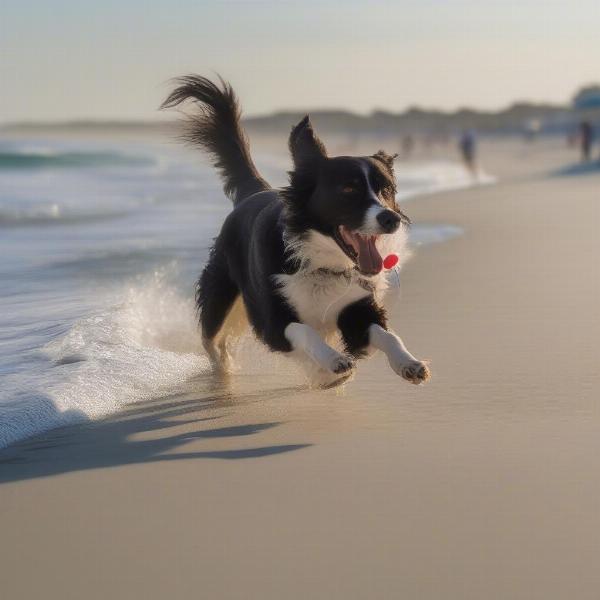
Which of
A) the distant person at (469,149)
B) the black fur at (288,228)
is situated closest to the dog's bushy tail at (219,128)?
the black fur at (288,228)

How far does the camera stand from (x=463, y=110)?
161 metres

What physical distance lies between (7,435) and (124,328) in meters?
2.15

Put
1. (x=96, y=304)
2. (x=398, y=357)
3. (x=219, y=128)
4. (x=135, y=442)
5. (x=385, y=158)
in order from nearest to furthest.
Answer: (x=135, y=442) < (x=398, y=357) < (x=385, y=158) < (x=219, y=128) < (x=96, y=304)

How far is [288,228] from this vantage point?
5336mm

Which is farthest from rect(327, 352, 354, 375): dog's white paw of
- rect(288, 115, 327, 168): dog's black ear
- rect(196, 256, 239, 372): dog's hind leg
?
rect(196, 256, 239, 372): dog's hind leg

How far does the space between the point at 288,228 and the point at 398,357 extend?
0.77m

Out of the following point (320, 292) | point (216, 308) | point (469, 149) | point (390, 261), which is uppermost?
point (390, 261)

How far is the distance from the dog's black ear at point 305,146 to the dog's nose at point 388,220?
0.54m

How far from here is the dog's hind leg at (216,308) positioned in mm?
6371

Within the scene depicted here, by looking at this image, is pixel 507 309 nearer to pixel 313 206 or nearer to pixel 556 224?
pixel 313 206

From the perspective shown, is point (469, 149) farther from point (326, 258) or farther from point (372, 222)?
point (372, 222)

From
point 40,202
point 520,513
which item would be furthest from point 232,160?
point 40,202

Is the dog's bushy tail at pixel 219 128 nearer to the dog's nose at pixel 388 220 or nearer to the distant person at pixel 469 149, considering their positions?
the dog's nose at pixel 388 220

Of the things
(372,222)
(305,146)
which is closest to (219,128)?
(305,146)
